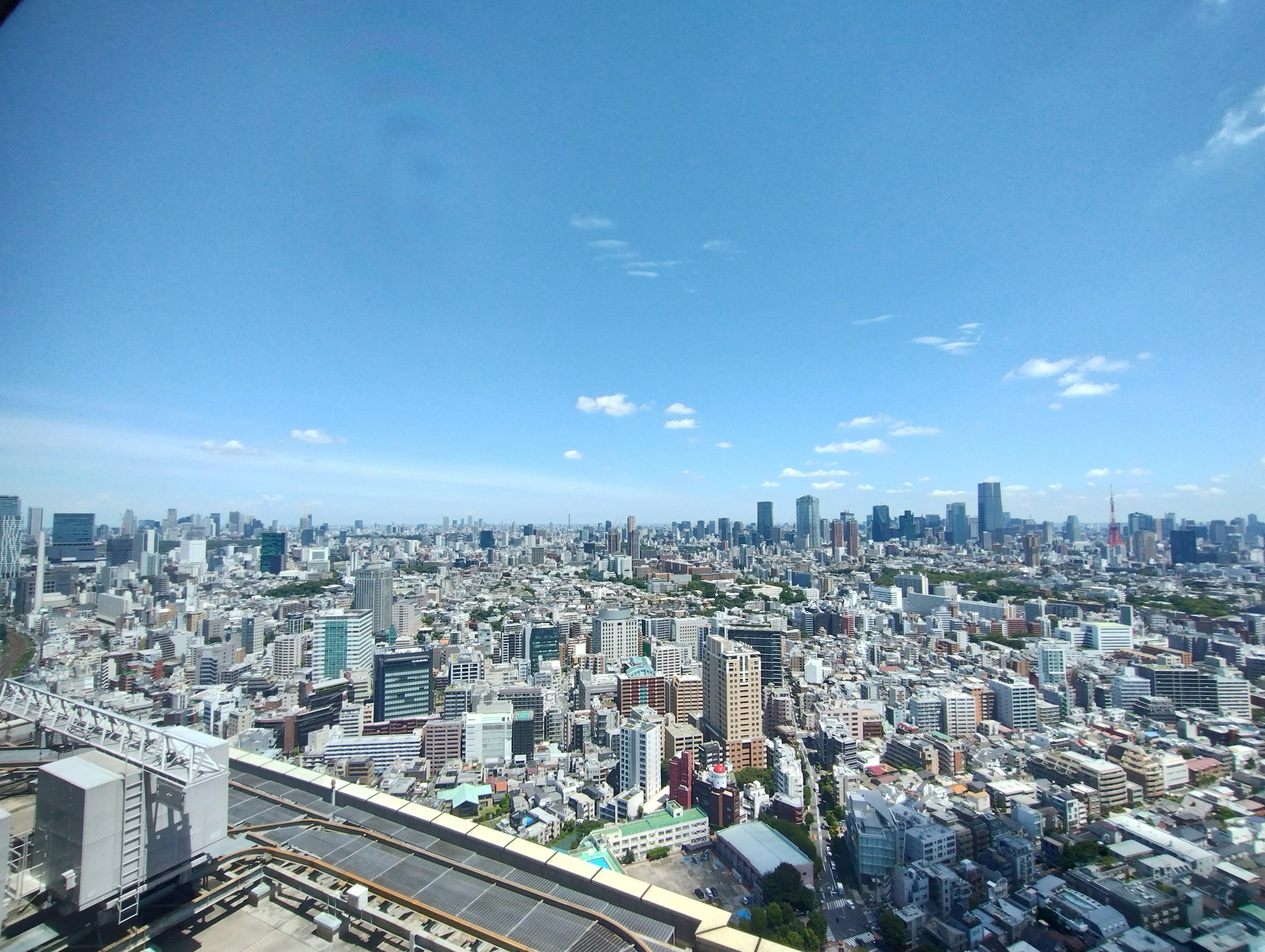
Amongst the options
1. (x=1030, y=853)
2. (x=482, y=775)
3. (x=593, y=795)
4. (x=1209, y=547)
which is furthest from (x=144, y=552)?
(x=1209, y=547)

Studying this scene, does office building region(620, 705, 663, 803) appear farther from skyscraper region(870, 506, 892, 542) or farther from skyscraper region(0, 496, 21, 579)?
skyscraper region(870, 506, 892, 542)

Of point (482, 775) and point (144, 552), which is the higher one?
point (144, 552)

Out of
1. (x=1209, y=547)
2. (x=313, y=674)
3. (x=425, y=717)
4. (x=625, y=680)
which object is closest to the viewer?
(x=1209, y=547)

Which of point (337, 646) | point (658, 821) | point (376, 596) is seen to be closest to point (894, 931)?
point (658, 821)

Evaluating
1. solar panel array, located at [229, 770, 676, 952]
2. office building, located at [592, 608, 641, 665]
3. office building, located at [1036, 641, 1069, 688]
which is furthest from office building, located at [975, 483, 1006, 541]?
solar panel array, located at [229, 770, 676, 952]

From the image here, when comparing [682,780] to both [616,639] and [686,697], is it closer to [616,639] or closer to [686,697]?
[686,697]

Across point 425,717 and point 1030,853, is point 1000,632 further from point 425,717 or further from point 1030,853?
point 425,717
